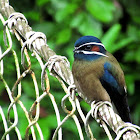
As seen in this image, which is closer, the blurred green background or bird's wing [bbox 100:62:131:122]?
bird's wing [bbox 100:62:131:122]

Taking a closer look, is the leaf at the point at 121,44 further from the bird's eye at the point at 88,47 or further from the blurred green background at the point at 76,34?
the bird's eye at the point at 88,47

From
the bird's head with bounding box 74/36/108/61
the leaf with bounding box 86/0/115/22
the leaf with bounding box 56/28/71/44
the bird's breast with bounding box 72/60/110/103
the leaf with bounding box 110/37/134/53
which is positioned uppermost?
the leaf with bounding box 86/0/115/22

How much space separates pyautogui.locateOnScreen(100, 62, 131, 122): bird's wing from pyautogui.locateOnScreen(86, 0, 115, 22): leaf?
3.77 feet

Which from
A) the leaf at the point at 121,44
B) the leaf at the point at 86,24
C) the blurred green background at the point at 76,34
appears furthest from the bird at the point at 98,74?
the leaf at the point at 86,24

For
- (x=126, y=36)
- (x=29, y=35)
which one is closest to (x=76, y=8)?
(x=126, y=36)

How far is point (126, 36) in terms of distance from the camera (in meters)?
3.98

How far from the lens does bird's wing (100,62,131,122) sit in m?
2.54

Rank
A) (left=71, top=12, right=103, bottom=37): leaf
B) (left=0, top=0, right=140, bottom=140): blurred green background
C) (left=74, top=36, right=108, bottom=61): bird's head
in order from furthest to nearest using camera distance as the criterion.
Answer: (left=71, top=12, right=103, bottom=37): leaf → (left=0, top=0, right=140, bottom=140): blurred green background → (left=74, top=36, right=108, bottom=61): bird's head

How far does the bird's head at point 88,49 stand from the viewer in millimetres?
2443

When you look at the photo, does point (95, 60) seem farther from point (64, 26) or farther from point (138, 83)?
point (138, 83)

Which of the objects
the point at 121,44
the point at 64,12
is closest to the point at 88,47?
the point at 121,44

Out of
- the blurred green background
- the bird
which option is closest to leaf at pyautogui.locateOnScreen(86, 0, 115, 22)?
the blurred green background

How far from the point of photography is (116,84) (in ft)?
8.45

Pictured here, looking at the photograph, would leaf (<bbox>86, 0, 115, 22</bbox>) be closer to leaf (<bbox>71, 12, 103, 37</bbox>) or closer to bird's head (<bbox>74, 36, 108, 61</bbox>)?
leaf (<bbox>71, 12, 103, 37</bbox>)
